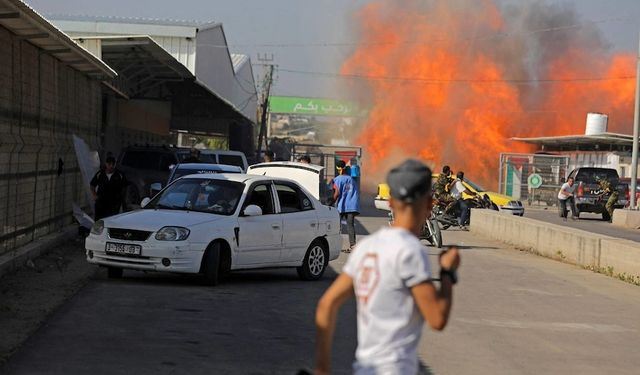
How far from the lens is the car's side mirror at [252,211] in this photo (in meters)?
14.1

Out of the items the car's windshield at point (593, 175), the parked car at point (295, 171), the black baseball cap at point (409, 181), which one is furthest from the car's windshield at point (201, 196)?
the car's windshield at point (593, 175)

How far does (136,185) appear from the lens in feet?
94.4

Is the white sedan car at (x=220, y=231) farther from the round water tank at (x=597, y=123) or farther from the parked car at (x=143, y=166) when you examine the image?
the round water tank at (x=597, y=123)

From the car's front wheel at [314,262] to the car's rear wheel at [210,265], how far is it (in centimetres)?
192

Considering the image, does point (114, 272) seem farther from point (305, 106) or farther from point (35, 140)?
point (305, 106)

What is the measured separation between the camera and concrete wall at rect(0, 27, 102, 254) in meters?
14.4

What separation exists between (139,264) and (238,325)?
3102 millimetres

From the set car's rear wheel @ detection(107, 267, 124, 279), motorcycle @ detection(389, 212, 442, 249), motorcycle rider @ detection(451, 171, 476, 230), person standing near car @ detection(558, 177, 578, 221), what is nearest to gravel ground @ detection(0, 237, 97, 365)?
car's rear wheel @ detection(107, 267, 124, 279)

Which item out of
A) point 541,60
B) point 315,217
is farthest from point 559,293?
point 541,60

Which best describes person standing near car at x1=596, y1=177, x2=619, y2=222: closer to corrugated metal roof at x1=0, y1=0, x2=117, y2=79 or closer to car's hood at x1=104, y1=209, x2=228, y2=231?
corrugated metal roof at x1=0, y1=0, x2=117, y2=79

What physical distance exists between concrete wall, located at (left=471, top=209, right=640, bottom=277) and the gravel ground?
8337mm

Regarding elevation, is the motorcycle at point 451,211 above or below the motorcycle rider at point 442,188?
below

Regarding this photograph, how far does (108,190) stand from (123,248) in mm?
5777

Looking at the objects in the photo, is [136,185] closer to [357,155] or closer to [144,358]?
[144,358]
